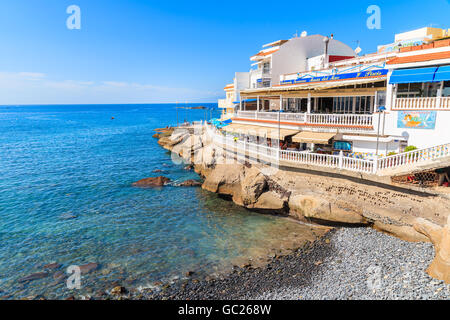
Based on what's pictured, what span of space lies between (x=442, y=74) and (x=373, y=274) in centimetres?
1164

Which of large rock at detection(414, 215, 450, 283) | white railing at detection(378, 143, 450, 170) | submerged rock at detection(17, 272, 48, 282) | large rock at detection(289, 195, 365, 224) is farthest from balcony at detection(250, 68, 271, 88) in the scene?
submerged rock at detection(17, 272, 48, 282)

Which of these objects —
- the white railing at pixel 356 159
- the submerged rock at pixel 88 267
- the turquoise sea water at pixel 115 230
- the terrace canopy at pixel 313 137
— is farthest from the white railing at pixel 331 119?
the submerged rock at pixel 88 267

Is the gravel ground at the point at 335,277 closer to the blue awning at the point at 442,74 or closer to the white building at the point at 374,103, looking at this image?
the white building at the point at 374,103

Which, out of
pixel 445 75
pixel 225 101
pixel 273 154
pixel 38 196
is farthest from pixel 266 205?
pixel 225 101

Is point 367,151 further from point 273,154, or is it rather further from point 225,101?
point 225,101

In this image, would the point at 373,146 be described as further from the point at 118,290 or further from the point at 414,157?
the point at 118,290

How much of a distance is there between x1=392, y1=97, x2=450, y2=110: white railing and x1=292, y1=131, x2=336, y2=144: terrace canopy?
439 centimetres

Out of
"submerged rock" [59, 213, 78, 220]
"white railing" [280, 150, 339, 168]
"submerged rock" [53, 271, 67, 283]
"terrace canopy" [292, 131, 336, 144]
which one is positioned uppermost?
"terrace canopy" [292, 131, 336, 144]

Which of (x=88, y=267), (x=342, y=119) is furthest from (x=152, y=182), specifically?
(x=342, y=119)

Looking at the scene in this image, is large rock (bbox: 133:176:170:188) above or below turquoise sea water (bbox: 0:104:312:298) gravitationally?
above

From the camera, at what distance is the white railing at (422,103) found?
15047 mm

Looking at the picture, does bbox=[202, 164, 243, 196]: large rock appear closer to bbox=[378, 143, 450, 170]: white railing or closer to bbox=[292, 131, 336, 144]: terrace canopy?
bbox=[292, 131, 336, 144]: terrace canopy

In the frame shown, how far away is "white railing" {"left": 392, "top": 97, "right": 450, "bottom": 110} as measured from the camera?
592 inches

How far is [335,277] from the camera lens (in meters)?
12.2
